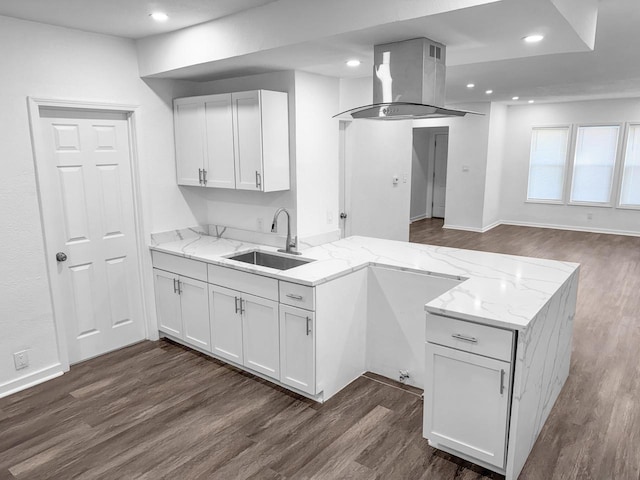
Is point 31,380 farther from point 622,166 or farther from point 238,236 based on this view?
point 622,166

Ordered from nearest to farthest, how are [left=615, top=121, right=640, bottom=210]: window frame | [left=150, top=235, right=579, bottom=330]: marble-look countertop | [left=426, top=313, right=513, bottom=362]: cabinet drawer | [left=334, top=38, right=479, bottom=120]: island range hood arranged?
[left=426, top=313, right=513, bottom=362]: cabinet drawer, [left=150, top=235, right=579, bottom=330]: marble-look countertop, [left=334, top=38, right=479, bottom=120]: island range hood, [left=615, top=121, right=640, bottom=210]: window frame

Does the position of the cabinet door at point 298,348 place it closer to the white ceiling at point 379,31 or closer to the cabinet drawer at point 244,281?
the cabinet drawer at point 244,281

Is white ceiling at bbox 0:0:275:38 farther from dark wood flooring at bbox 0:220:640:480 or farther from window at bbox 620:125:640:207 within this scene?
window at bbox 620:125:640:207

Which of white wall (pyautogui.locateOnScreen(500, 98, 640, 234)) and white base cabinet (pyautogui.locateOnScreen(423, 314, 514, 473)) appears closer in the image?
white base cabinet (pyautogui.locateOnScreen(423, 314, 514, 473))

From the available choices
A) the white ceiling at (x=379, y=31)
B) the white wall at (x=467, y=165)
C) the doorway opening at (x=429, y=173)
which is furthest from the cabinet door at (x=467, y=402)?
the doorway opening at (x=429, y=173)

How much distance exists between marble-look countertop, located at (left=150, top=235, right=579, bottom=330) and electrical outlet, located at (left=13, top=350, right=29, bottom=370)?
3.99 ft

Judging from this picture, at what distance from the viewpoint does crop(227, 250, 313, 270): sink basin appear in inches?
142

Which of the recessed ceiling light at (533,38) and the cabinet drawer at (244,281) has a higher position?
the recessed ceiling light at (533,38)

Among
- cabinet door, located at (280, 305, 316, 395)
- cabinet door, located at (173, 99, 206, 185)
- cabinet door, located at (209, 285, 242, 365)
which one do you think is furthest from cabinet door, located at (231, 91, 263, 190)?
cabinet door, located at (280, 305, 316, 395)

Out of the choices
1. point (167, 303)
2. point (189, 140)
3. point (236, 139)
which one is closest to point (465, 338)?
point (236, 139)

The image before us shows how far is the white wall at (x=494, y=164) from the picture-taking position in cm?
898

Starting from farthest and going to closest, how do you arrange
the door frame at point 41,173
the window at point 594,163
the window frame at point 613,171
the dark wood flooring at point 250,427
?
1. the window at point 594,163
2. the window frame at point 613,171
3. the door frame at point 41,173
4. the dark wood flooring at point 250,427

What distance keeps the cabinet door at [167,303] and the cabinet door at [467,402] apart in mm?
2310

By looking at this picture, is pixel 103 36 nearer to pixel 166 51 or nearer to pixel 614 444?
pixel 166 51
